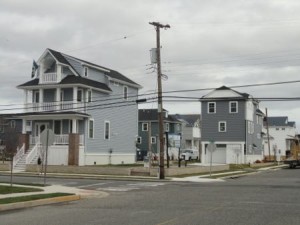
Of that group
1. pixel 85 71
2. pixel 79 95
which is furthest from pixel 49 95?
pixel 85 71

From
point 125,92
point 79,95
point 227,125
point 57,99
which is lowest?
point 227,125

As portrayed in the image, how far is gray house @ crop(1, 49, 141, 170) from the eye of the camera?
45.8 meters

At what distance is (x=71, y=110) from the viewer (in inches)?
1795

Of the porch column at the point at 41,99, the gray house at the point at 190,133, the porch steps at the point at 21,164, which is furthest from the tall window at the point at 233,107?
the gray house at the point at 190,133

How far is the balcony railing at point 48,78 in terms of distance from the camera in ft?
154

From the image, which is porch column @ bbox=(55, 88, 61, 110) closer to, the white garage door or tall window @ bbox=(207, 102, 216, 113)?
tall window @ bbox=(207, 102, 216, 113)

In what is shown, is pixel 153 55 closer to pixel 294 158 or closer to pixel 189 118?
pixel 294 158

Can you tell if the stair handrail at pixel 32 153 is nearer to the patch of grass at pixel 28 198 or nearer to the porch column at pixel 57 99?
the porch column at pixel 57 99

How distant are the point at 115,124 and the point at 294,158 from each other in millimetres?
21088

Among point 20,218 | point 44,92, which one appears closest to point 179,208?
point 20,218

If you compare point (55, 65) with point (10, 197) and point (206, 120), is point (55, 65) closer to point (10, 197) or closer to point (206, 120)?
point (206, 120)

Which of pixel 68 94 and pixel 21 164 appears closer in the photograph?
pixel 21 164

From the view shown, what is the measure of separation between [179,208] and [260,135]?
5703 cm

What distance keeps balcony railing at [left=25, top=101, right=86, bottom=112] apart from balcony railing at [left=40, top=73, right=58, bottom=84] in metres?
2.06
